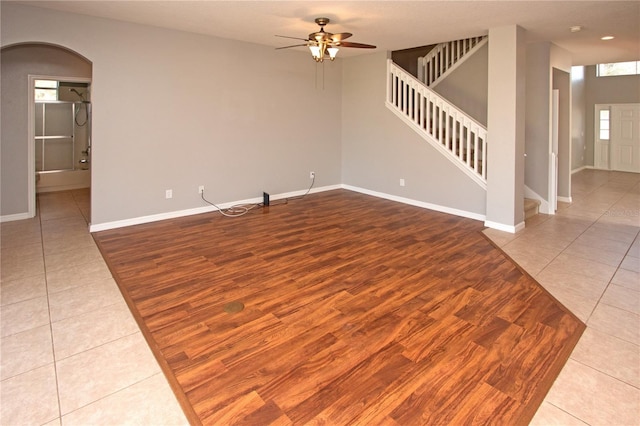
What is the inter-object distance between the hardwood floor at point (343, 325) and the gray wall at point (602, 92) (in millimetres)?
9239

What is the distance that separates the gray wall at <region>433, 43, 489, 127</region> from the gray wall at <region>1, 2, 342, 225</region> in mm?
2380

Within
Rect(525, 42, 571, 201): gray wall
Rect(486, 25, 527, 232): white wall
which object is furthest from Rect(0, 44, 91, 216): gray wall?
Rect(525, 42, 571, 201): gray wall

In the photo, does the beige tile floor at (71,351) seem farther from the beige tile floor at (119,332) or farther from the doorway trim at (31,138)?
the doorway trim at (31,138)

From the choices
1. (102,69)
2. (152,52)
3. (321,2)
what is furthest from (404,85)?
(102,69)

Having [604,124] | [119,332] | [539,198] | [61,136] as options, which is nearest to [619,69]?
[604,124]

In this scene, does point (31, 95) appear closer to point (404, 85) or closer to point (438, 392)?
point (404, 85)

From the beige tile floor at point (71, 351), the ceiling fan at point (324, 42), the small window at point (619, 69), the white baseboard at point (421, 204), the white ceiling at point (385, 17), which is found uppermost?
the small window at point (619, 69)

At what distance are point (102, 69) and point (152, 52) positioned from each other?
27.6 inches

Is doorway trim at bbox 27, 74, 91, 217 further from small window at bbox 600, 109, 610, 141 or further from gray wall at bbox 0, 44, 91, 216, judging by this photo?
small window at bbox 600, 109, 610, 141

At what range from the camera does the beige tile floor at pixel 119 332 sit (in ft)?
6.18

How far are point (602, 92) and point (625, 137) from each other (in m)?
1.45

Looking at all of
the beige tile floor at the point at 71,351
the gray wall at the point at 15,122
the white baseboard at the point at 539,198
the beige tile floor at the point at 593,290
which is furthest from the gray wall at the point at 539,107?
the gray wall at the point at 15,122

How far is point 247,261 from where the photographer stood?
12.9 ft

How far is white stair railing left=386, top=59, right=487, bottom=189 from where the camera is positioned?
18.0 ft
